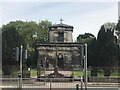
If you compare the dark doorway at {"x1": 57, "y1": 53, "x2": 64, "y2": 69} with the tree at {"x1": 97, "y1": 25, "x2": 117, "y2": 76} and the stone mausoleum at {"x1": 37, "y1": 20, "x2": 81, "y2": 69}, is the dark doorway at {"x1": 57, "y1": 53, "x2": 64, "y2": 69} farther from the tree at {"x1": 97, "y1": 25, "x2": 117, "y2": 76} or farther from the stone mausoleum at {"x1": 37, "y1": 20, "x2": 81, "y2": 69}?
the tree at {"x1": 97, "y1": 25, "x2": 117, "y2": 76}

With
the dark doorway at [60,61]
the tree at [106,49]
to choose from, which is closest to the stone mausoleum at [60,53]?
the dark doorway at [60,61]

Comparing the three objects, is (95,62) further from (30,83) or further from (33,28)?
(33,28)

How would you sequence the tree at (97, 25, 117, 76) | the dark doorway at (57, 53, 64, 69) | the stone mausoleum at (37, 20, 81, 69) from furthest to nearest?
the dark doorway at (57, 53, 64, 69) < the tree at (97, 25, 117, 76) < the stone mausoleum at (37, 20, 81, 69)

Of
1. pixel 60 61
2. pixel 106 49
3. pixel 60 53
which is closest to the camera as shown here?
pixel 106 49

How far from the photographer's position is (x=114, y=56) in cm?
4847

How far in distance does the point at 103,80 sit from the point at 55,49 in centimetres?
1820

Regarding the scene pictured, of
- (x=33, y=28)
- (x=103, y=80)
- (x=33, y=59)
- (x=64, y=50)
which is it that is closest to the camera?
(x=103, y=80)

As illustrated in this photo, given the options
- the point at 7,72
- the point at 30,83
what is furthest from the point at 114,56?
the point at 30,83

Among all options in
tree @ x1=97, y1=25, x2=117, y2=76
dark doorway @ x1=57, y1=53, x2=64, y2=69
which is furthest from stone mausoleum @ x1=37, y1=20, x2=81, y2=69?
tree @ x1=97, y1=25, x2=117, y2=76

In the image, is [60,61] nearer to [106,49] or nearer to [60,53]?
[60,53]

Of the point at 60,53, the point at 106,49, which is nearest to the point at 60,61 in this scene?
the point at 60,53

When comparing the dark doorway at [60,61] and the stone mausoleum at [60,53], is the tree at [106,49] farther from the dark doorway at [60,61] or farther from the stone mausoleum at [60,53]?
the dark doorway at [60,61]

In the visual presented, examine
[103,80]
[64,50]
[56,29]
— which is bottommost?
[103,80]

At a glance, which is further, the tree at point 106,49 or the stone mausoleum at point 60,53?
the tree at point 106,49
